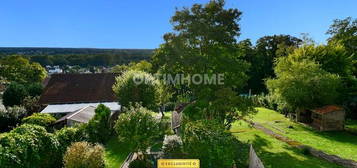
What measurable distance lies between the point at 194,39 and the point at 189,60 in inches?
87.5

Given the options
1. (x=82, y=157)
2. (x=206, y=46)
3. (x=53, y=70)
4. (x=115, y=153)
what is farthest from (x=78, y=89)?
(x=53, y=70)

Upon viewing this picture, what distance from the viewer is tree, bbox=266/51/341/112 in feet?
84.9

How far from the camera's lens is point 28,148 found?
12.0 metres

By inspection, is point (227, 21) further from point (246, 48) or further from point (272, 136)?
point (272, 136)

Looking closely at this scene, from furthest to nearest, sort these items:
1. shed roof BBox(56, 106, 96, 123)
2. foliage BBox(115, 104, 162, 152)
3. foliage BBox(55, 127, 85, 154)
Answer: shed roof BBox(56, 106, 96, 123) → foliage BBox(115, 104, 162, 152) → foliage BBox(55, 127, 85, 154)

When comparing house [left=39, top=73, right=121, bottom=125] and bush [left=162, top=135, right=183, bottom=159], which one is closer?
bush [left=162, top=135, right=183, bottom=159]

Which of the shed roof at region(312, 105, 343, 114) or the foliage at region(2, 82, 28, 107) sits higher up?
the shed roof at region(312, 105, 343, 114)

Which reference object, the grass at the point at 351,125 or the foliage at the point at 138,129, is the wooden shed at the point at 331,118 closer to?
the grass at the point at 351,125

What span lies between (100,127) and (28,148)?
8.92 metres

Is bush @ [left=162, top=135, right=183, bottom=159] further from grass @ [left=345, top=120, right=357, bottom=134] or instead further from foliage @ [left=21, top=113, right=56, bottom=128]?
grass @ [left=345, top=120, right=357, bottom=134]

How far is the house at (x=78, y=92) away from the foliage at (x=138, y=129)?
15621mm

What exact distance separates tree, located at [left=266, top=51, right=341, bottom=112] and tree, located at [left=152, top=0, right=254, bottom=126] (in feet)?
24.0

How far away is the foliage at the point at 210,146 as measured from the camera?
1257 cm

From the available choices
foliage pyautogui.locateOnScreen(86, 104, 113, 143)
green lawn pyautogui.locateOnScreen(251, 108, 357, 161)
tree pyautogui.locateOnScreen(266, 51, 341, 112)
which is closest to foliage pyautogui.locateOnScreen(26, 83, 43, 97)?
foliage pyautogui.locateOnScreen(86, 104, 113, 143)
